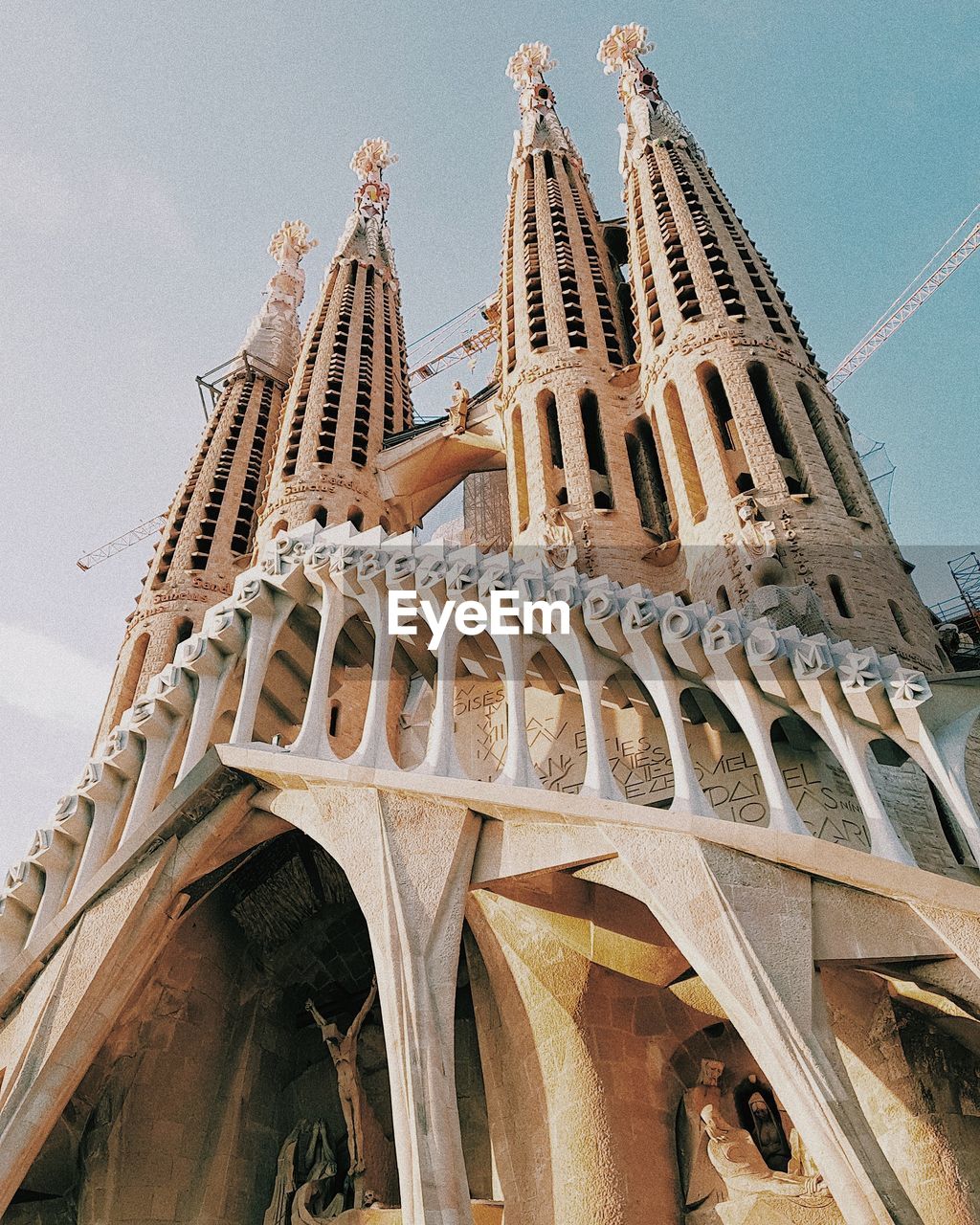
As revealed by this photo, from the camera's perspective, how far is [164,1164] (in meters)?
11.3

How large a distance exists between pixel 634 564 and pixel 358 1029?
7037 mm

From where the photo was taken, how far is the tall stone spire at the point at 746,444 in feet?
41.7

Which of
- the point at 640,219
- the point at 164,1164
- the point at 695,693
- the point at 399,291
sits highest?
the point at 399,291

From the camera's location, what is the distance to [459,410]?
23.0m

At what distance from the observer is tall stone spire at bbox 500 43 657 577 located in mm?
16484

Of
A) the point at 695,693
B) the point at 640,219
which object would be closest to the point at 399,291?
the point at 640,219

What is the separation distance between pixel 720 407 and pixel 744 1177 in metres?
10.7

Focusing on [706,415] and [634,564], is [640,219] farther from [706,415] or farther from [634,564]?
[634,564]

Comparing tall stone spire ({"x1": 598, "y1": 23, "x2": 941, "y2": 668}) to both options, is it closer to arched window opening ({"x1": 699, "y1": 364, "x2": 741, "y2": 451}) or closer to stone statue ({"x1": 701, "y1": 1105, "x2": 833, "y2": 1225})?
arched window opening ({"x1": 699, "y1": 364, "x2": 741, "y2": 451})

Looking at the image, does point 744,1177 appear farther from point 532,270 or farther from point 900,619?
point 532,270

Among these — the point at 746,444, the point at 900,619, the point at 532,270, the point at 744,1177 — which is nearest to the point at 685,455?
the point at 746,444

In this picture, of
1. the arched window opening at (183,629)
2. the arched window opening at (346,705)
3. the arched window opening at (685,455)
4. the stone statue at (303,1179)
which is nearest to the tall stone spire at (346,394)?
the arched window opening at (183,629)

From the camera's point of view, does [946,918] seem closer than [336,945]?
Yes

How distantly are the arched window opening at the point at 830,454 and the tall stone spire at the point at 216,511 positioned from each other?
11456mm
